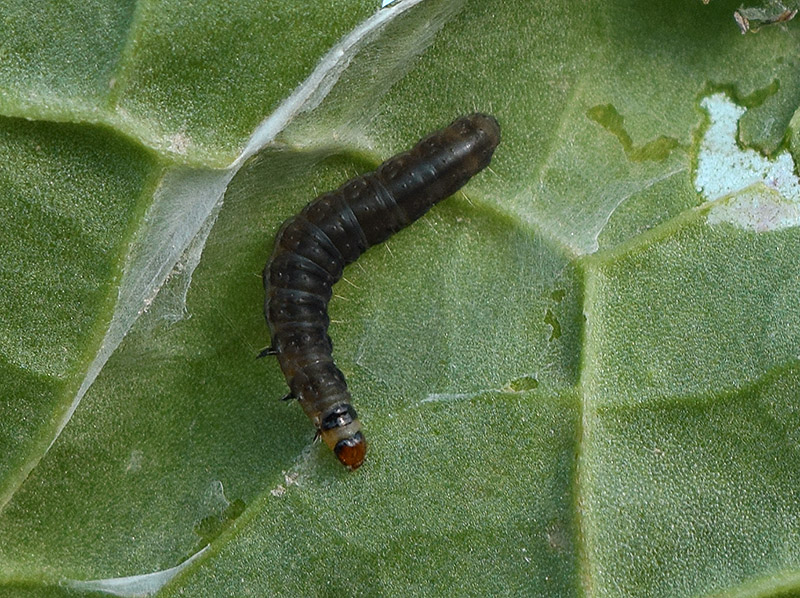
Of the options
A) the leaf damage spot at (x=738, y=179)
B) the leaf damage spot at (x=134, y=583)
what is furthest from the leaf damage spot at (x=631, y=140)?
the leaf damage spot at (x=134, y=583)

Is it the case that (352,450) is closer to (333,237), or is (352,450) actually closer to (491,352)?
(491,352)

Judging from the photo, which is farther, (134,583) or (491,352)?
(491,352)

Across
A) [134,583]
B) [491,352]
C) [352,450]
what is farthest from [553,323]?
[134,583]

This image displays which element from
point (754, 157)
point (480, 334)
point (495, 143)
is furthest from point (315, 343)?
point (754, 157)

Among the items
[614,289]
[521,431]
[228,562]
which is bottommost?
[228,562]

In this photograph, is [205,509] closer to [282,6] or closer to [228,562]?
[228,562]

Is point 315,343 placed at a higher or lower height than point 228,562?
higher

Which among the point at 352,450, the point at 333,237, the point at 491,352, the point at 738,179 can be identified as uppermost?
the point at 738,179
